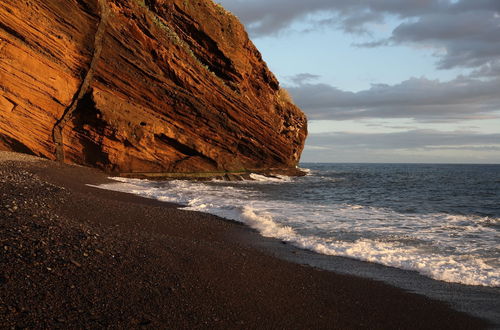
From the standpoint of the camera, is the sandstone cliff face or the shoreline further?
the sandstone cliff face

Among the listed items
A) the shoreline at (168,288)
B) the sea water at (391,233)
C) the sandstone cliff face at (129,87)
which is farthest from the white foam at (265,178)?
the shoreline at (168,288)

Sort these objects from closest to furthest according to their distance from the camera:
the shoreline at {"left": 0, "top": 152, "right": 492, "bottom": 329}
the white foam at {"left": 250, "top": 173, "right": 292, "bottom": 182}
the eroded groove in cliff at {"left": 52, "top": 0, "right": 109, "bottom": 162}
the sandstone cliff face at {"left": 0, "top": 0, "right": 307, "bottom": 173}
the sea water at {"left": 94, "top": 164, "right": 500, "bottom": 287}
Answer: the shoreline at {"left": 0, "top": 152, "right": 492, "bottom": 329}
the sea water at {"left": 94, "top": 164, "right": 500, "bottom": 287}
the sandstone cliff face at {"left": 0, "top": 0, "right": 307, "bottom": 173}
the eroded groove in cliff at {"left": 52, "top": 0, "right": 109, "bottom": 162}
the white foam at {"left": 250, "top": 173, "right": 292, "bottom": 182}

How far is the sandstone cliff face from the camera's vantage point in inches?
810

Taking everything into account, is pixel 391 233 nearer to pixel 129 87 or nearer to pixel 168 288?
pixel 168 288

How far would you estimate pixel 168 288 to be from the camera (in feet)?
17.4

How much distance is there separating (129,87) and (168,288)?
21751mm

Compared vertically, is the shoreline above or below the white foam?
below

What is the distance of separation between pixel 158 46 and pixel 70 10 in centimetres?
560

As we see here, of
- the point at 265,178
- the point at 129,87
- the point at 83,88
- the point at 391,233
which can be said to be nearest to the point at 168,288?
the point at 391,233

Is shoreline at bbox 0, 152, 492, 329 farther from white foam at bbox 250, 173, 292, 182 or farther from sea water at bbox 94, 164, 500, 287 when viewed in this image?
white foam at bbox 250, 173, 292, 182

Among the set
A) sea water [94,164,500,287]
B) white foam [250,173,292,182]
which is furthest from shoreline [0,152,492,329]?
white foam [250,173,292,182]

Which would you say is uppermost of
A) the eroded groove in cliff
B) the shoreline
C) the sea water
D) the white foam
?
the eroded groove in cliff

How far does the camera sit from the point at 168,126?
27.0 metres

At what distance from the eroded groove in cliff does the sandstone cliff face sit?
59mm
